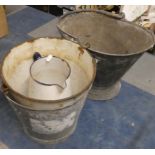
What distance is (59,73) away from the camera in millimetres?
789

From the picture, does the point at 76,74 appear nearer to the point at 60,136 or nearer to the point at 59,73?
the point at 59,73

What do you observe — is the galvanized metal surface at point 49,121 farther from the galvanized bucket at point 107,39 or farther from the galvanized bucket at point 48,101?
the galvanized bucket at point 107,39

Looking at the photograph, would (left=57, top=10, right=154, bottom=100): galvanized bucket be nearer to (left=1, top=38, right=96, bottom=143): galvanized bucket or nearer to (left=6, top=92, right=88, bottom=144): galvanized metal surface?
(left=1, top=38, right=96, bottom=143): galvanized bucket

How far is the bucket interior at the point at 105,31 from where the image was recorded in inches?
37.4

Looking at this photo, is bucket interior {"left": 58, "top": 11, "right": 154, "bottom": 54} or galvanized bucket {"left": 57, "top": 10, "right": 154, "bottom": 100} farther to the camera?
bucket interior {"left": 58, "top": 11, "right": 154, "bottom": 54}

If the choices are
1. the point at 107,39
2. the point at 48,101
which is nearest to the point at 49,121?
the point at 48,101

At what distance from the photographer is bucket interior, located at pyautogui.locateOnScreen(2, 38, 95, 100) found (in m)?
0.78

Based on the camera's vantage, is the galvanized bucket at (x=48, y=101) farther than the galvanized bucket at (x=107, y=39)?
No

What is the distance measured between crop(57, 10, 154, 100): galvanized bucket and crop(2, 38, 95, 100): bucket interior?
4cm

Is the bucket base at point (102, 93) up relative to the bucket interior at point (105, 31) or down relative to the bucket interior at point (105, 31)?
down

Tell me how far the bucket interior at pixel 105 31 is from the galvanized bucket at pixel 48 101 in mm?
129

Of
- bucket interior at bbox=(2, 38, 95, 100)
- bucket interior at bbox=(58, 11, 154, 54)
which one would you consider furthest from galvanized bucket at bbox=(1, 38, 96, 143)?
bucket interior at bbox=(58, 11, 154, 54)

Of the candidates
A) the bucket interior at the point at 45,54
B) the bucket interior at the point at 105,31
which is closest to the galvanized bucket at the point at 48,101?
the bucket interior at the point at 45,54

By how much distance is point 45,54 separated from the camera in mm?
849
